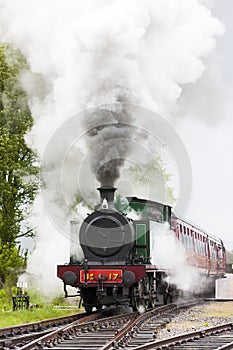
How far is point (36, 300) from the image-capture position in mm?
16000

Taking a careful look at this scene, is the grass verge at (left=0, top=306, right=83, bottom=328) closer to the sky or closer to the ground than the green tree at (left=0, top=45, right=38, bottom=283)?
closer to the ground

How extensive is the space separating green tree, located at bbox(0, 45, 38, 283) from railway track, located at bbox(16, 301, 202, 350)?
21.9 feet

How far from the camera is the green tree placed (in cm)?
1719

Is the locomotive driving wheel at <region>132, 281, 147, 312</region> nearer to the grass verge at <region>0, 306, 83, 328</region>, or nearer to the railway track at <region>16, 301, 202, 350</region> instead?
Result: the railway track at <region>16, 301, 202, 350</region>

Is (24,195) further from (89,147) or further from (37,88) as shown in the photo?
(89,147)

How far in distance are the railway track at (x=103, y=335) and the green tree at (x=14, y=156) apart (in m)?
6.68

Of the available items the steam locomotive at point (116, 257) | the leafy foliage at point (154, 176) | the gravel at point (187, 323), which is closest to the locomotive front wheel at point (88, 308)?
the steam locomotive at point (116, 257)

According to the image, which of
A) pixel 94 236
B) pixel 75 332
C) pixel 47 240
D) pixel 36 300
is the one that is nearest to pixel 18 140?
pixel 47 240

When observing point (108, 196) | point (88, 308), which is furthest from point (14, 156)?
point (88, 308)

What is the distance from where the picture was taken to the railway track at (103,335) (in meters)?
7.69

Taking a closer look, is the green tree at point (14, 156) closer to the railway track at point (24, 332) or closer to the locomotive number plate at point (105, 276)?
the locomotive number plate at point (105, 276)

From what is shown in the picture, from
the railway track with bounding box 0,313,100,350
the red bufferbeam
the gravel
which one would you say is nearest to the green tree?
the red bufferbeam

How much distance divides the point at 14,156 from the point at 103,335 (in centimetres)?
935

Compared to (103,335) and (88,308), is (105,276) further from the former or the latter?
(103,335)
